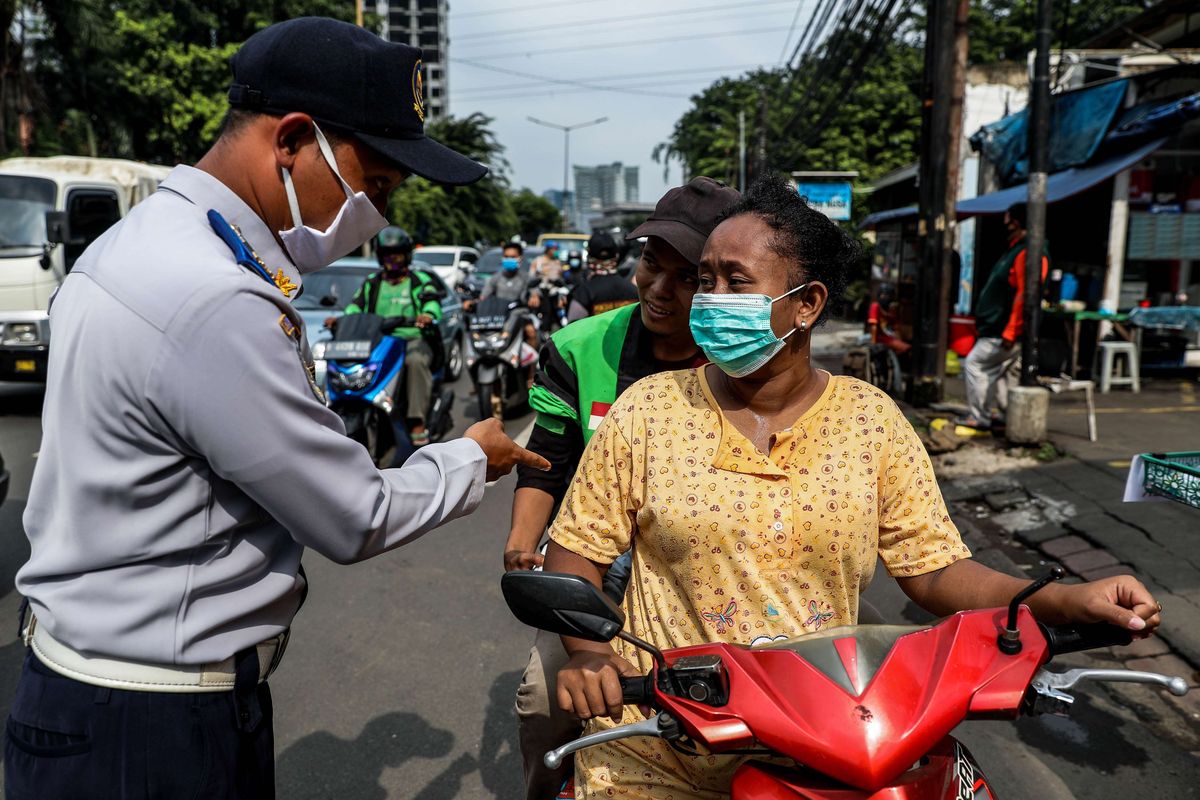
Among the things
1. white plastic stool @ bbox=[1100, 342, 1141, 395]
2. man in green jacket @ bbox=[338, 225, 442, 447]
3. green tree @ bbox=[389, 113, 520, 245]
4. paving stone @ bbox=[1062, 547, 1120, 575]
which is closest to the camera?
paving stone @ bbox=[1062, 547, 1120, 575]

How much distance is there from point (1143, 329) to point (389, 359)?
876 centimetres

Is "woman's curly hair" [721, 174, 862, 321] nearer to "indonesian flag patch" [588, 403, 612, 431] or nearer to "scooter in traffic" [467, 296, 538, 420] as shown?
"indonesian flag patch" [588, 403, 612, 431]

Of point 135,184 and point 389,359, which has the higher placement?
point 135,184

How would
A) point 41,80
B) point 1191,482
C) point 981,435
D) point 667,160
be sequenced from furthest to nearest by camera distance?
1. point 667,160
2. point 41,80
3. point 981,435
4. point 1191,482

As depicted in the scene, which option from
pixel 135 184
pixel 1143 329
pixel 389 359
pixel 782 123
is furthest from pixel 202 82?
pixel 1143 329

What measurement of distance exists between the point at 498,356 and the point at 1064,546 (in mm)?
4984

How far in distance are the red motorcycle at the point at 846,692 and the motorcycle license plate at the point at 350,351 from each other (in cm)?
523

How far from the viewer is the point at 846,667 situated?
4.64 feet

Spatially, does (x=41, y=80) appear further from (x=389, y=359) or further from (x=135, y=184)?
(x=389, y=359)

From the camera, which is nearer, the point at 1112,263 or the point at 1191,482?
the point at 1191,482

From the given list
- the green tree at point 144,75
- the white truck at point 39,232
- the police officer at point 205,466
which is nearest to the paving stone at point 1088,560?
the police officer at point 205,466

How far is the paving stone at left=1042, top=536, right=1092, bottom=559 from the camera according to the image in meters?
5.10

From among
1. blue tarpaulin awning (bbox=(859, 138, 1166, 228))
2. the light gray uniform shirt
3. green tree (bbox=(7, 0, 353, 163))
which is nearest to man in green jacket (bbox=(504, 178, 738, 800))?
the light gray uniform shirt

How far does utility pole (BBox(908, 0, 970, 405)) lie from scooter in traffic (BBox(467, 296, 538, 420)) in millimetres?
3990
